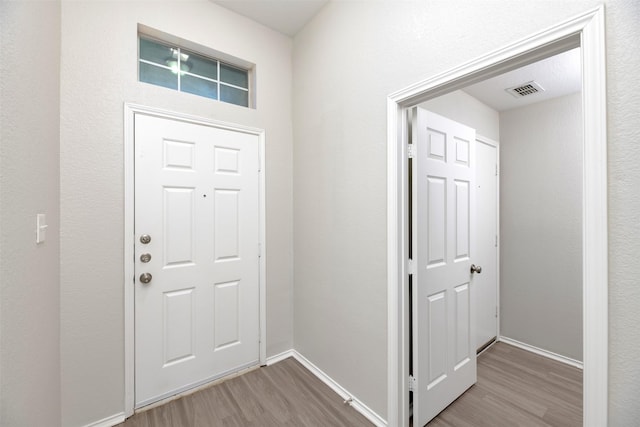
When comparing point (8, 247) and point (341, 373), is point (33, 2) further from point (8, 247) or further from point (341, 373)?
point (341, 373)

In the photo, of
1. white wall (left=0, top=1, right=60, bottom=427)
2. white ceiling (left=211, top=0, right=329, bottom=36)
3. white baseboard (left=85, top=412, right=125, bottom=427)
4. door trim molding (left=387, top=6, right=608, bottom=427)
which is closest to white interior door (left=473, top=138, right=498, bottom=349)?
door trim molding (left=387, top=6, right=608, bottom=427)

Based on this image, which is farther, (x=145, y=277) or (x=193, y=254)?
(x=193, y=254)

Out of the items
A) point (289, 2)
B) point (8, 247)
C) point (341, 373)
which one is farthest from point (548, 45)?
point (341, 373)

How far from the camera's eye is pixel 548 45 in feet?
3.27

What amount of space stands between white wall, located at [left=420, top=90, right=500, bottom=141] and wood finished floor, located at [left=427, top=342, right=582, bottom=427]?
224cm

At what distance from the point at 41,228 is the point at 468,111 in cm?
322

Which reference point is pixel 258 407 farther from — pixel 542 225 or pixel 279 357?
pixel 542 225

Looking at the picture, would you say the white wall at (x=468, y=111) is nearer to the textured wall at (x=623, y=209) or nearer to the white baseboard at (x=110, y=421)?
the textured wall at (x=623, y=209)

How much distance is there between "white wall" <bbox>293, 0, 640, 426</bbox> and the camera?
0.84 metres

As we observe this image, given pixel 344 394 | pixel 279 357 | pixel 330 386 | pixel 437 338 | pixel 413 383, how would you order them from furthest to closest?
pixel 279 357 → pixel 330 386 → pixel 344 394 → pixel 437 338 → pixel 413 383

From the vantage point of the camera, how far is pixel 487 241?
2840 mm

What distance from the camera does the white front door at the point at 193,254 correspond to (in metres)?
1.81

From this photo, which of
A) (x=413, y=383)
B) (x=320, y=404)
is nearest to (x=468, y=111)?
(x=413, y=383)

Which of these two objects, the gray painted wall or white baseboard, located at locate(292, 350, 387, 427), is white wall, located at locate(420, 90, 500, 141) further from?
white baseboard, located at locate(292, 350, 387, 427)
